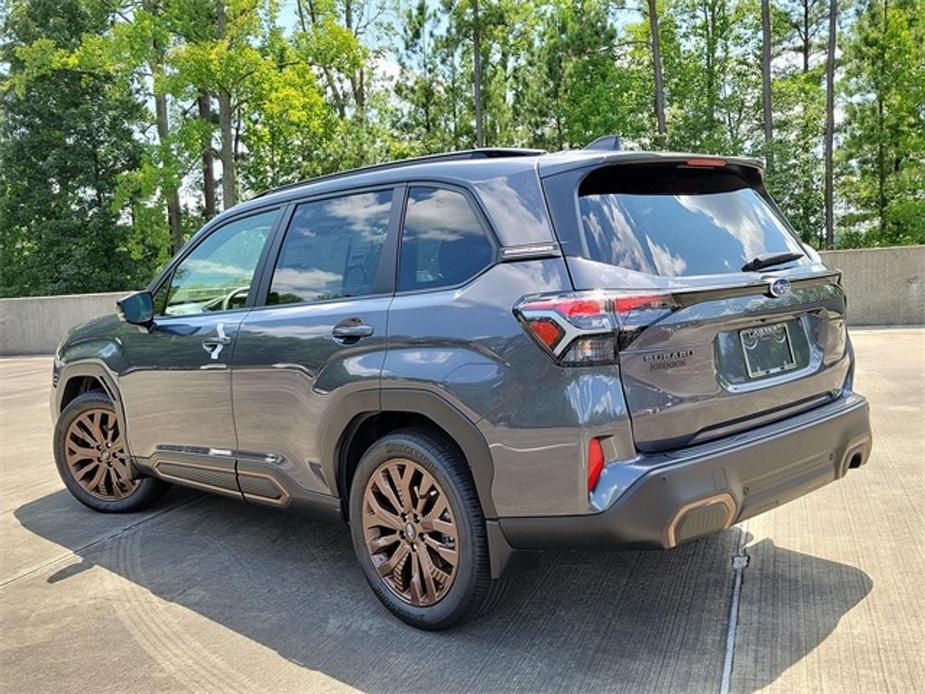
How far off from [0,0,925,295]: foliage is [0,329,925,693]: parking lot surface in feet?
71.7

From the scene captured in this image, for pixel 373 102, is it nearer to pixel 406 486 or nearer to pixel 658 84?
pixel 658 84

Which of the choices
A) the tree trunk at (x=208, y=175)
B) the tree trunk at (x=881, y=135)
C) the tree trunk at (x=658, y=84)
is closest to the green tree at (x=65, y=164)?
the tree trunk at (x=208, y=175)

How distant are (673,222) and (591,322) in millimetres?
705

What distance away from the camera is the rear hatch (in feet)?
9.11

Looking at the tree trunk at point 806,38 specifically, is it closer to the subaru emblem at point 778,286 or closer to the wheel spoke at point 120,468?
the subaru emblem at point 778,286

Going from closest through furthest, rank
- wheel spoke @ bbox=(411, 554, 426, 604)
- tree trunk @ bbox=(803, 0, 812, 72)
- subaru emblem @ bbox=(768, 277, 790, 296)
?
subaru emblem @ bbox=(768, 277, 790, 296), wheel spoke @ bbox=(411, 554, 426, 604), tree trunk @ bbox=(803, 0, 812, 72)

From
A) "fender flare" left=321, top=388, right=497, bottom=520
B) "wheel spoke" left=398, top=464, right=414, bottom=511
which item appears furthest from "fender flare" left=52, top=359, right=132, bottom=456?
"wheel spoke" left=398, top=464, right=414, bottom=511

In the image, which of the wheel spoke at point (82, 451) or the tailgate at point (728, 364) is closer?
the tailgate at point (728, 364)

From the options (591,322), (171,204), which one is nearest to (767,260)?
(591,322)

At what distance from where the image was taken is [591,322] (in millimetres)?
2701

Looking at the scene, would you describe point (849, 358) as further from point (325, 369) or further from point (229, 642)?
point (229, 642)

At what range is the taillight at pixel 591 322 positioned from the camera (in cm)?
271

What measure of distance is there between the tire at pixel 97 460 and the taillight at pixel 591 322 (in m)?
3.16

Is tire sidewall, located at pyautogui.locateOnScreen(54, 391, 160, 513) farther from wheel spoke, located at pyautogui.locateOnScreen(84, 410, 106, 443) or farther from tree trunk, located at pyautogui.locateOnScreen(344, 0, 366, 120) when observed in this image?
tree trunk, located at pyautogui.locateOnScreen(344, 0, 366, 120)
